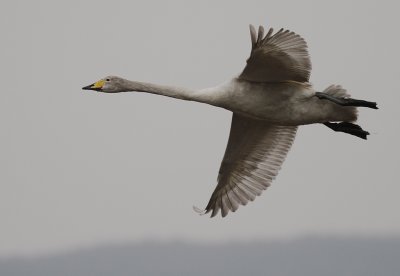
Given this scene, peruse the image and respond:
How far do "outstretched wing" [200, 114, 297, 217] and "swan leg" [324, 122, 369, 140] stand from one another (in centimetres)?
100

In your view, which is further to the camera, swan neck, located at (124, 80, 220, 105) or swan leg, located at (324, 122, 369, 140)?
swan leg, located at (324, 122, 369, 140)

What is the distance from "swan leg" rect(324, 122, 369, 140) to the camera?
14.4m

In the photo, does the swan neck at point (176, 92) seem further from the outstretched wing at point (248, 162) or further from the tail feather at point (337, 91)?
the tail feather at point (337, 91)

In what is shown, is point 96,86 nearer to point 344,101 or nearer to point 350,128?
point 344,101

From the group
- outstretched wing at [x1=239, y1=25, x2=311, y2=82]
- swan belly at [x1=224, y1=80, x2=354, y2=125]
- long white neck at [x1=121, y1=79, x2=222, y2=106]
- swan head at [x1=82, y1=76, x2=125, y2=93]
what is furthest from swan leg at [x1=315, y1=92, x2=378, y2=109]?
swan head at [x1=82, y1=76, x2=125, y2=93]

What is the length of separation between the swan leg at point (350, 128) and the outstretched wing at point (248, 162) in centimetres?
100

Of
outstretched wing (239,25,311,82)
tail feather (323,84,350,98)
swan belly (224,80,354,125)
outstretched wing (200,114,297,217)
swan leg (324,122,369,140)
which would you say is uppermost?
outstretched wing (239,25,311,82)

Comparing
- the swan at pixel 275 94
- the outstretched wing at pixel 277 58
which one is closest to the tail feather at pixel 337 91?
the swan at pixel 275 94

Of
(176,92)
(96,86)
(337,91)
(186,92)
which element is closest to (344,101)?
(337,91)

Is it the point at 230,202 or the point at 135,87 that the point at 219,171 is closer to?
the point at 230,202

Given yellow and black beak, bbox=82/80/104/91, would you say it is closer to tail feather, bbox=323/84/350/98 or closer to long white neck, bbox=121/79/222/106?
long white neck, bbox=121/79/222/106

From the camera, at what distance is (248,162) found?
15.5 m

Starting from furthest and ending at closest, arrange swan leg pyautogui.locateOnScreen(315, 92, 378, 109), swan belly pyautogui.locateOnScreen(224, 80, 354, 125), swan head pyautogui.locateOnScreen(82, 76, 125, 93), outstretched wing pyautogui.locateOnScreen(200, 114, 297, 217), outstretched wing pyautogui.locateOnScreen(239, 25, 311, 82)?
outstretched wing pyautogui.locateOnScreen(200, 114, 297, 217), swan head pyautogui.locateOnScreen(82, 76, 125, 93), swan leg pyautogui.locateOnScreen(315, 92, 378, 109), swan belly pyautogui.locateOnScreen(224, 80, 354, 125), outstretched wing pyautogui.locateOnScreen(239, 25, 311, 82)

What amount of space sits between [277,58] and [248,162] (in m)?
2.77
